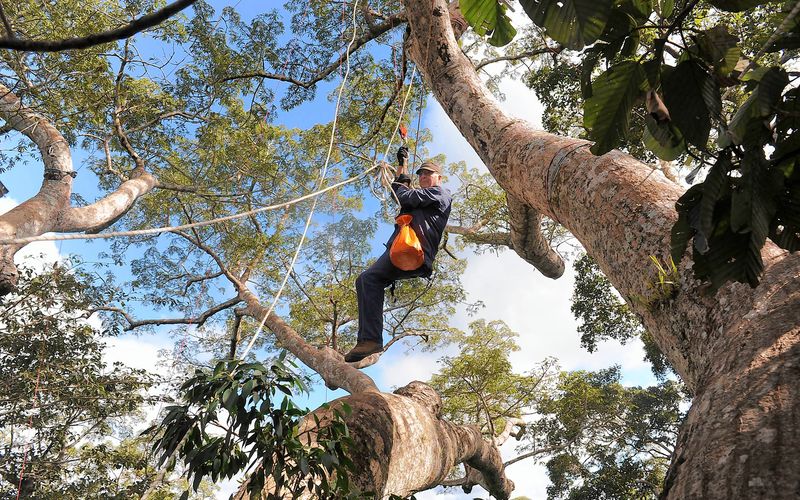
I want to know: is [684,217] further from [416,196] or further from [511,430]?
[511,430]

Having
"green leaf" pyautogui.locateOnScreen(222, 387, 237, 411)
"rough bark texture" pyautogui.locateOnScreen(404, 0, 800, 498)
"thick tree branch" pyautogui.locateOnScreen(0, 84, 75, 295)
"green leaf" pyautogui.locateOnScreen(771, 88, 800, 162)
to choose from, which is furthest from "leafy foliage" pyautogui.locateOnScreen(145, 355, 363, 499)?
"thick tree branch" pyautogui.locateOnScreen(0, 84, 75, 295)

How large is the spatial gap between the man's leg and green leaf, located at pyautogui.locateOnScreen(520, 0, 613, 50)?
2.49m

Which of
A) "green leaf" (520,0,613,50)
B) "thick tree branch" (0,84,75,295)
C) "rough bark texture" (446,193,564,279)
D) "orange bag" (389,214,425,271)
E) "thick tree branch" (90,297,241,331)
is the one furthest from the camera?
"thick tree branch" (90,297,241,331)

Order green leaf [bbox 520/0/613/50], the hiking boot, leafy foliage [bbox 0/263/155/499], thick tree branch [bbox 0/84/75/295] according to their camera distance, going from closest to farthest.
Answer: green leaf [bbox 520/0/613/50] → the hiking boot → thick tree branch [bbox 0/84/75/295] → leafy foliage [bbox 0/263/155/499]

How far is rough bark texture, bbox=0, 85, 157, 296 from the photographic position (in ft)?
13.1

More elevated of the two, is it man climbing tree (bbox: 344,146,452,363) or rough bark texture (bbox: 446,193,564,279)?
rough bark texture (bbox: 446,193,564,279)

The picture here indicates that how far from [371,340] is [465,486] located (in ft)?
15.2

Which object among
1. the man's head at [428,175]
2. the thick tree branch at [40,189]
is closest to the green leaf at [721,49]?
the man's head at [428,175]

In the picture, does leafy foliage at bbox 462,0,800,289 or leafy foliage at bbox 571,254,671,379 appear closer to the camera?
leafy foliage at bbox 462,0,800,289

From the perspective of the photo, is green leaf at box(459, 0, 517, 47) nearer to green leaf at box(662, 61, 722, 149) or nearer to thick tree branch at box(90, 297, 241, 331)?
green leaf at box(662, 61, 722, 149)

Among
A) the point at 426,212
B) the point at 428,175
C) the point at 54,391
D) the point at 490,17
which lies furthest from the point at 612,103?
the point at 54,391

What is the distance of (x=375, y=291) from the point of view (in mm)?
3252

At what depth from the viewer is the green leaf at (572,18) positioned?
0.72m

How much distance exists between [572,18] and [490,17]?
1.85 ft
